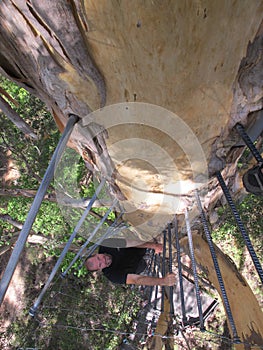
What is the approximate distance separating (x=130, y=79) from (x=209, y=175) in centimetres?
77

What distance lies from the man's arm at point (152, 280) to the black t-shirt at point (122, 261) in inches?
8.5

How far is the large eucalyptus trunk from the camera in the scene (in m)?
0.70

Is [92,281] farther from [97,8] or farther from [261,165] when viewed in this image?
[97,8]

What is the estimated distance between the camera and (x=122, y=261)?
293 cm

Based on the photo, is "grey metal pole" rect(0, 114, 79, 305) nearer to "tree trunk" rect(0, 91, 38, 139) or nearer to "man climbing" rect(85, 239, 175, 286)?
"tree trunk" rect(0, 91, 38, 139)

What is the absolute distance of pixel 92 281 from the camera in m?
4.84

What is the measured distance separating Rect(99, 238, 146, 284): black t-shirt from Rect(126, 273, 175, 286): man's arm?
0.21 m

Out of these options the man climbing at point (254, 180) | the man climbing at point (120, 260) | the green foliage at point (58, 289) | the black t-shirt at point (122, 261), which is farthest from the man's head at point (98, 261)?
the man climbing at point (254, 180)

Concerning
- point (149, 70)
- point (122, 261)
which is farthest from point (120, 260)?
point (149, 70)

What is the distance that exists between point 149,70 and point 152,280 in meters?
2.05

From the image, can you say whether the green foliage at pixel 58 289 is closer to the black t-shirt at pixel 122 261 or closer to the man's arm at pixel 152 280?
the black t-shirt at pixel 122 261

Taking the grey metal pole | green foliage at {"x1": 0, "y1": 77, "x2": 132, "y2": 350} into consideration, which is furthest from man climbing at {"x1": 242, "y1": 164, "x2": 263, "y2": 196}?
green foliage at {"x1": 0, "y1": 77, "x2": 132, "y2": 350}

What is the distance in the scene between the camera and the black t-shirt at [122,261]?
9.49ft

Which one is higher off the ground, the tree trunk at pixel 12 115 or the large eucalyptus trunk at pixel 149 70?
the tree trunk at pixel 12 115
